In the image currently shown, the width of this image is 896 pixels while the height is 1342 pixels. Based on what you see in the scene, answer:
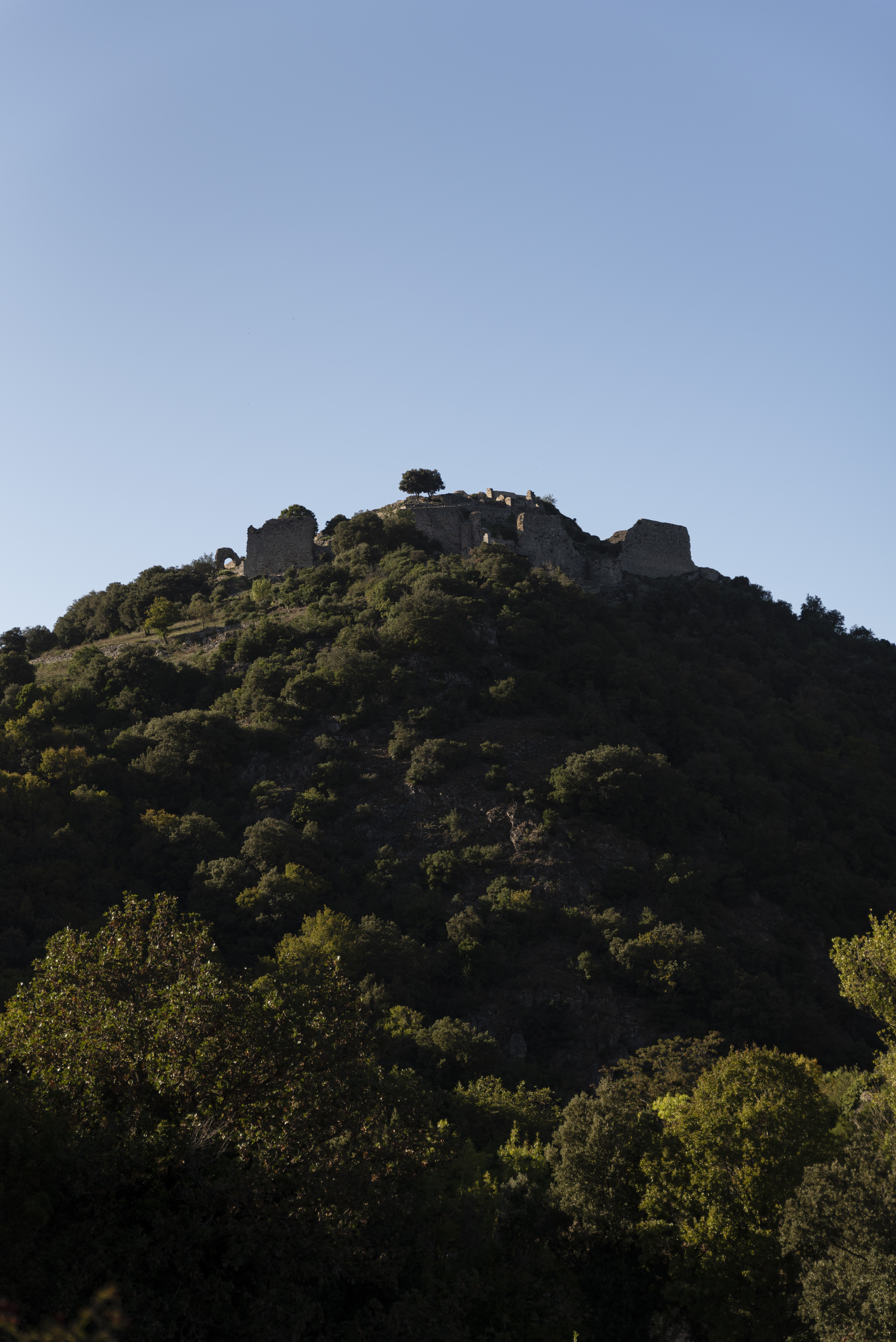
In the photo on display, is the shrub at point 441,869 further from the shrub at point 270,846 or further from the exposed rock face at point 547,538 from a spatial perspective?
the exposed rock face at point 547,538

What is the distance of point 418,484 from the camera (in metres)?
76.9

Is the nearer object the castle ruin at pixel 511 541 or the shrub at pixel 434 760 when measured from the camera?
the shrub at pixel 434 760

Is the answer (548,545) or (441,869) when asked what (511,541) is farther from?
(441,869)

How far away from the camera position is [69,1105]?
17828 mm

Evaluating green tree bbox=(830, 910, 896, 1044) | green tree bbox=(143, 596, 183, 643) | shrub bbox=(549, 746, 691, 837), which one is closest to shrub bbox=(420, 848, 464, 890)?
shrub bbox=(549, 746, 691, 837)

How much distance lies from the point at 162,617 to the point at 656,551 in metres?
32.0

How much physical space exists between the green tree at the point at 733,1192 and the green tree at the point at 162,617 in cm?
4925

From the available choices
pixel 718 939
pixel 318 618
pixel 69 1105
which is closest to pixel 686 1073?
pixel 718 939

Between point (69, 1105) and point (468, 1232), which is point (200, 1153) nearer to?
point (69, 1105)

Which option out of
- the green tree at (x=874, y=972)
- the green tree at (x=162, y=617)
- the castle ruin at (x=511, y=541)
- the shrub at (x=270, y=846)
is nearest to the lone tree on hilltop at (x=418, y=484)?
the castle ruin at (x=511, y=541)

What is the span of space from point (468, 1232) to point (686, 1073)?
1131 cm

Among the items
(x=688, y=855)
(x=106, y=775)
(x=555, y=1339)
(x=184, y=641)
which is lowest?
(x=555, y=1339)

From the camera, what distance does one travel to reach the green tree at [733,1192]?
21.8m

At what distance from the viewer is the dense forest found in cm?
1766
